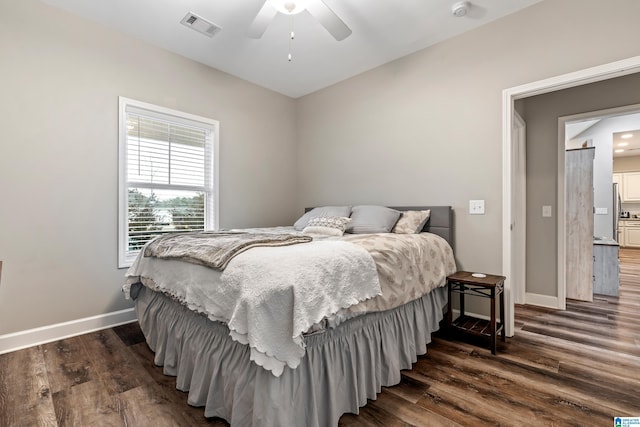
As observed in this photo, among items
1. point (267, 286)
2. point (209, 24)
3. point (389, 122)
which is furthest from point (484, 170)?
point (209, 24)

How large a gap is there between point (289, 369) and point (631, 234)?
1062cm

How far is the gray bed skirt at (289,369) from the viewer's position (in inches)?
50.1

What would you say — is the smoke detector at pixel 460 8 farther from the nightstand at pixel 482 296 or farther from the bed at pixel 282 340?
the nightstand at pixel 482 296

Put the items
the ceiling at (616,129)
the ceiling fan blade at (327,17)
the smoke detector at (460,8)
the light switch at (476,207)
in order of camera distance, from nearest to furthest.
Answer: the ceiling fan blade at (327,17) → the smoke detector at (460,8) → the light switch at (476,207) → the ceiling at (616,129)

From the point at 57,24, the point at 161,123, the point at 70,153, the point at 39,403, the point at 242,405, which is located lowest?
the point at 39,403

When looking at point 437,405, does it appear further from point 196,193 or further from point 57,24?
point 57,24

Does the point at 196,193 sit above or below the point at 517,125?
below

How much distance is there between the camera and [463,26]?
2723mm

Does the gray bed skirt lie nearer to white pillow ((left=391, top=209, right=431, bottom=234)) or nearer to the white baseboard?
white pillow ((left=391, top=209, right=431, bottom=234))

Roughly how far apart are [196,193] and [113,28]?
170 centimetres

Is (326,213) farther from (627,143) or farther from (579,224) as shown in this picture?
(627,143)

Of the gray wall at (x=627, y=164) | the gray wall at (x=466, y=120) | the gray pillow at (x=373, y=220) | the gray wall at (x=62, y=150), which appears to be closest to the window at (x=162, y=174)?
the gray wall at (x=62, y=150)

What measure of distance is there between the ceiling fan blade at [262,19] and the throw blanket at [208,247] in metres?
1.55

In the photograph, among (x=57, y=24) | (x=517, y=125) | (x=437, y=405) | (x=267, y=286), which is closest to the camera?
(x=267, y=286)
